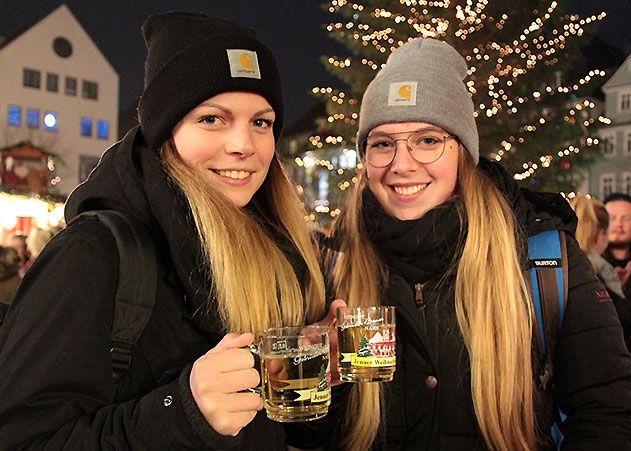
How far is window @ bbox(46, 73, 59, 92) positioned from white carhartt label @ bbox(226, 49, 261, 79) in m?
43.1

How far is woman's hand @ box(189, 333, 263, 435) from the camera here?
176cm

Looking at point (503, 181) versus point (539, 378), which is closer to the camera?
point (539, 378)

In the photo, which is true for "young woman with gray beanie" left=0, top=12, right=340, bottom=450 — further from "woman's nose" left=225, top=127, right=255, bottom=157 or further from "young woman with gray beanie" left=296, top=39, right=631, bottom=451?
"young woman with gray beanie" left=296, top=39, right=631, bottom=451

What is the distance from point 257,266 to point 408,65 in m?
1.34

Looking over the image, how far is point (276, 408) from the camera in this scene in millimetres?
1950

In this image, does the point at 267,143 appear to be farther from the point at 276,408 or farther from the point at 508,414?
the point at 508,414

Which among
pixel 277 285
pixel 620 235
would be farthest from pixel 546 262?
pixel 620 235

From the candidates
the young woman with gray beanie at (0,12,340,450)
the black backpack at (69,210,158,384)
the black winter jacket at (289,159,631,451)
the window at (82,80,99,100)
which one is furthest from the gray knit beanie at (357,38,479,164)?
the window at (82,80,99,100)

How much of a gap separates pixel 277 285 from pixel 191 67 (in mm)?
821

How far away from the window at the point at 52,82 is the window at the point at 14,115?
2716 mm

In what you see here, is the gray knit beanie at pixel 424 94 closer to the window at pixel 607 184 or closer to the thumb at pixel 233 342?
the thumb at pixel 233 342

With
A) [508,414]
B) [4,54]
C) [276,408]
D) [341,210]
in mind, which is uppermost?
[4,54]

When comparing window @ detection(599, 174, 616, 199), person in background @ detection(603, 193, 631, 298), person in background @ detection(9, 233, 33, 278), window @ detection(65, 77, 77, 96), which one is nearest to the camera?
person in background @ detection(603, 193, 631, 298)

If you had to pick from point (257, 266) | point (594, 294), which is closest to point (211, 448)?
point (257, 266)
